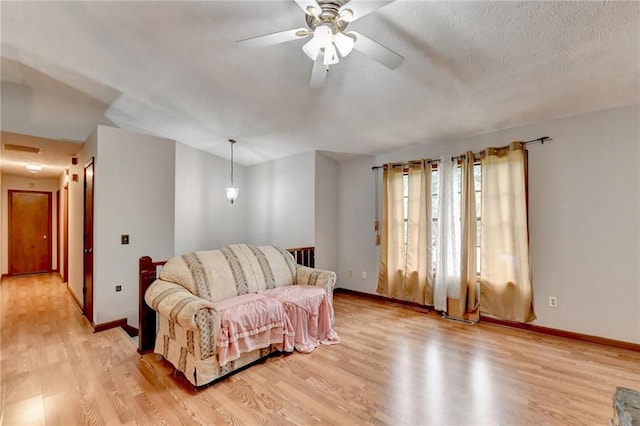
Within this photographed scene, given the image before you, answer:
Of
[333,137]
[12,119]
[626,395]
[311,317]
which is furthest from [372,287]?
[12,119]

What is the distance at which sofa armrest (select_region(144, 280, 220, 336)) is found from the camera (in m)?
2.18

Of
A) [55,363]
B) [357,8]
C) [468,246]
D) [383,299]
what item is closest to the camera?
[357,8]

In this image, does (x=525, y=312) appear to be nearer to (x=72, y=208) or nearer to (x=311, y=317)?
(x=311, y=317)

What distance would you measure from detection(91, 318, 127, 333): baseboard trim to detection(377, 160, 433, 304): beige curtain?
3.59 meters

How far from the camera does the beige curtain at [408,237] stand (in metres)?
4.06

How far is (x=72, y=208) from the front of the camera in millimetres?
4941

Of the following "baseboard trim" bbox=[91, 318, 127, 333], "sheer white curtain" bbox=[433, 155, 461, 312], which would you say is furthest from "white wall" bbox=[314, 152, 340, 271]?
"baseboard trim" bbox=[91, 318, 127, 333]

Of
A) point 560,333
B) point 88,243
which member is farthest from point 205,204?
point 560,333

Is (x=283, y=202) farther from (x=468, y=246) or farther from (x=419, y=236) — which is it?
(x=468, y=246)

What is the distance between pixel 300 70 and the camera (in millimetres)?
2576

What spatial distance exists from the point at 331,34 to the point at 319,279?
2.55 meters

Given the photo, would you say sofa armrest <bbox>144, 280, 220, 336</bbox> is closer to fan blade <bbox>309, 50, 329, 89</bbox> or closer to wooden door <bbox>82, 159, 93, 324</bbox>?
wooden door <bbox>82, 159, 93, 324</bbox>

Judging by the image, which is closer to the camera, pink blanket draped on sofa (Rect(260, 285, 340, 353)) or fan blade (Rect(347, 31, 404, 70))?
fan blade (Rect(347, 31, 404, 70))

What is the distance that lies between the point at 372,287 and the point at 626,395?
3708 millimetres
